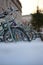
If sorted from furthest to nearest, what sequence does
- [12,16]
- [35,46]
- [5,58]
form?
[12,16] < [35,46] < [5,58]

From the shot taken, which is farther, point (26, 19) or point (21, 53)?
point (26, 19)

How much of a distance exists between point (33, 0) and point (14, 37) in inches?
216

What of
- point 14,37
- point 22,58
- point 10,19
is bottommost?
point 22,58

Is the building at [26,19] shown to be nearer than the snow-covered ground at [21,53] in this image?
No

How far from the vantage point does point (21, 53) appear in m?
3.10

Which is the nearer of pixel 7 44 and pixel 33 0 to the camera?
pixel 7 44

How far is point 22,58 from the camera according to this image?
3043 millimetres

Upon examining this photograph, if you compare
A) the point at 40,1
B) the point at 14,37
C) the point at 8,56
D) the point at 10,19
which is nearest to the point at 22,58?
the point at 8,56

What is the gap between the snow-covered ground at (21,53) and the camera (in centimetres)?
299

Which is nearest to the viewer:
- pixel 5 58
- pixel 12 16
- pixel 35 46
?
pixel 5 58

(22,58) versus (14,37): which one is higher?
(14,37)

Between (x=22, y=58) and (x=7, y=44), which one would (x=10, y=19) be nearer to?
(x=7, y=44)

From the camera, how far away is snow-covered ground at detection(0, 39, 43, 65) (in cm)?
299

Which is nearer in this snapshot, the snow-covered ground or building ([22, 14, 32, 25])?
the snow-covered ground
